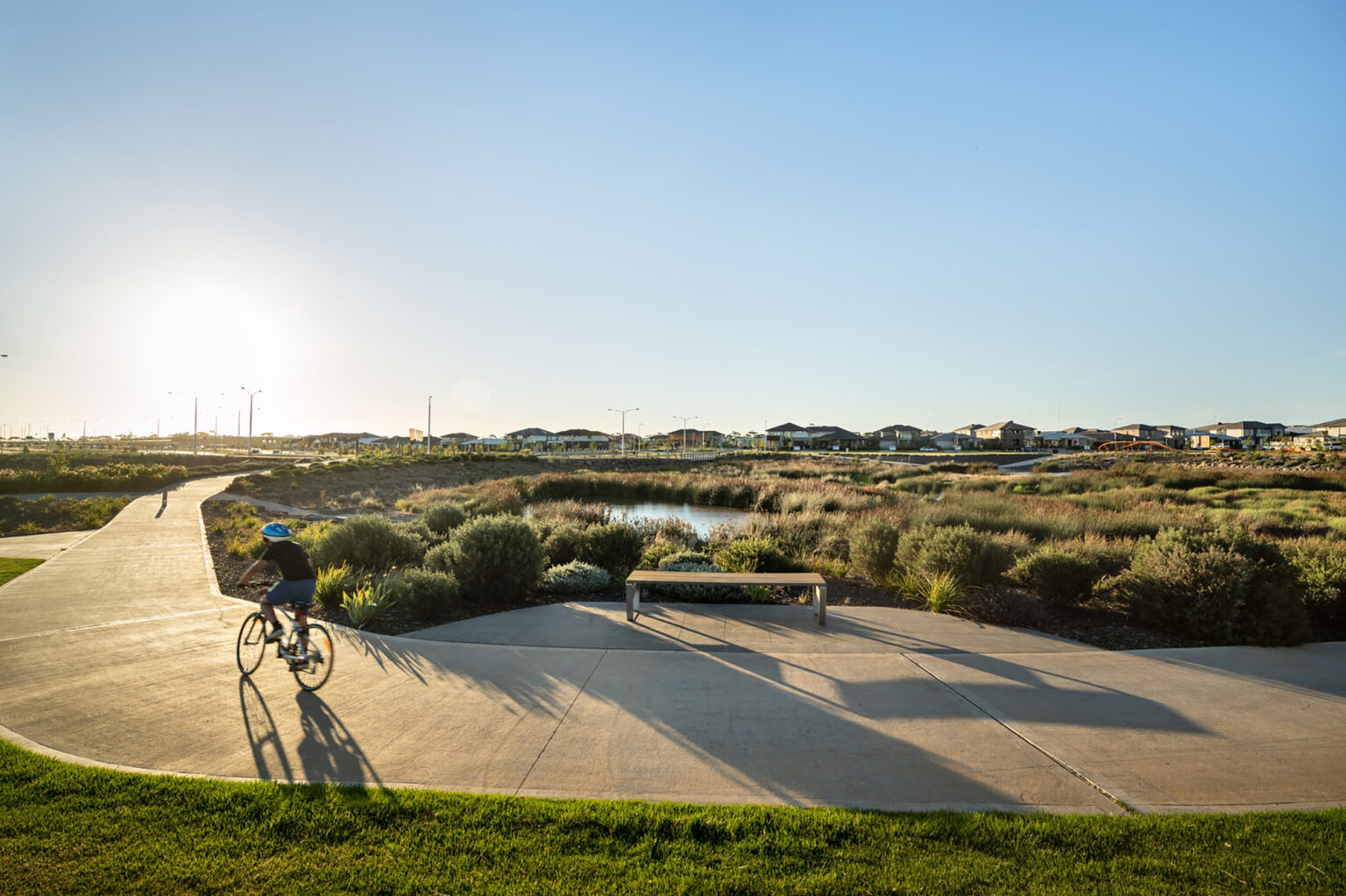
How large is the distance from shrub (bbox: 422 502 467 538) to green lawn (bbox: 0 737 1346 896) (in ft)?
34.7

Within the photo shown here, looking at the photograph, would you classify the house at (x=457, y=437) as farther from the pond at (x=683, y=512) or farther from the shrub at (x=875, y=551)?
the shrub at (x=875, y=551)

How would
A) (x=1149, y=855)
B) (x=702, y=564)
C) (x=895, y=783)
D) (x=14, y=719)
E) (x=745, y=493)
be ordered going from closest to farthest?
(x=1149, y=855)
(x=895, y=783)
(x=14, y=719)
(x=702, y=564)
(x=745, y=493)

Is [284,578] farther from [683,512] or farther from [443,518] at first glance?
[683,512]

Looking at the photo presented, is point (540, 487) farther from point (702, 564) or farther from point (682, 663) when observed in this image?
point (682, 663)

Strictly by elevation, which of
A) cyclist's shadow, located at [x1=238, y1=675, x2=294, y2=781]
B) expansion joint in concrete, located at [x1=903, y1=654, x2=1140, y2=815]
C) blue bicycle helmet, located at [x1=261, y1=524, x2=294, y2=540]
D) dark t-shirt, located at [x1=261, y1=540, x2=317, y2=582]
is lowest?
cyclist's shadow, located at [x1=238, y1=675, x2=294, y2=781]

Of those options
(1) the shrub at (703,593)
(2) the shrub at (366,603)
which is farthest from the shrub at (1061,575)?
(2) the shrub at (366,603)

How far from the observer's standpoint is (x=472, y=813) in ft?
12.7

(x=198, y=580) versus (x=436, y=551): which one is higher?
(x=436, y=551)

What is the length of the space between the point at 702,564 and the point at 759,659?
4.19 metres

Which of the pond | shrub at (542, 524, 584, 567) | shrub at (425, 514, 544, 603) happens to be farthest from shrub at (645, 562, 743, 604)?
the pond

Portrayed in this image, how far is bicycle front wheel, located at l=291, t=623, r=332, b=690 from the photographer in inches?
238

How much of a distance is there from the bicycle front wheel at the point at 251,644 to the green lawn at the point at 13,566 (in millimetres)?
8051

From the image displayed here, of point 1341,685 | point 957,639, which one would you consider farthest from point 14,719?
point 1341,685

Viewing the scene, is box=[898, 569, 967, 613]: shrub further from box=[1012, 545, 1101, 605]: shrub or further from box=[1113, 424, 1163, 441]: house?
box=[1113, 424, 1163, 441]: house
